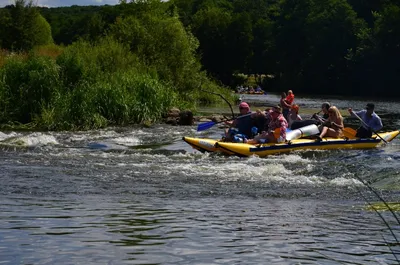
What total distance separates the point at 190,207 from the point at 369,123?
29.4ft

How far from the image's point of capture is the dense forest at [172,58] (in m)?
20.8

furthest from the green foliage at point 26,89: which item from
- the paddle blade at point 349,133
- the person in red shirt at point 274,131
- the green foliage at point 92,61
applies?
the paddle blade at point 349,133

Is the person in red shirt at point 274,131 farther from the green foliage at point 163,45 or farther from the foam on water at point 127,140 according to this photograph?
the green foliage at point 163,45

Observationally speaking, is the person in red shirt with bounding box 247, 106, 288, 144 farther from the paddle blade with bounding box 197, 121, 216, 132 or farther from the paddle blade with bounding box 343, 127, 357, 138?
the paddle blade with bounding box 343, 127, 357, 138

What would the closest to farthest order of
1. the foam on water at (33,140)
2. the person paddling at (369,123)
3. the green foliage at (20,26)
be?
1. the foam on water at (33,140)
2. the person paddling at (369,123)
3. the green foliage at (20,26)

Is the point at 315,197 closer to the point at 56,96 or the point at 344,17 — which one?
the point at 56,96

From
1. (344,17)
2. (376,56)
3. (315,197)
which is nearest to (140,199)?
(315,197)

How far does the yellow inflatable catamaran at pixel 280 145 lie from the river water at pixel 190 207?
186mm

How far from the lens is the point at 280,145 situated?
1471cm

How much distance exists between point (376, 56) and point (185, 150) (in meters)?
48.5

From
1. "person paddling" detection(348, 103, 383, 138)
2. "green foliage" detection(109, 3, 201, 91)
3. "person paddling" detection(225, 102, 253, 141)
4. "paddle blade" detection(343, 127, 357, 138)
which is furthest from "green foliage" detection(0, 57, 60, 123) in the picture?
"person paddling" detection(348, 103, 383, 138)

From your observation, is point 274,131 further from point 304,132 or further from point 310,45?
point 310,45

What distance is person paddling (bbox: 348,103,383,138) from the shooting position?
16.6m

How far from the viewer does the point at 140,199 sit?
9.45 m
